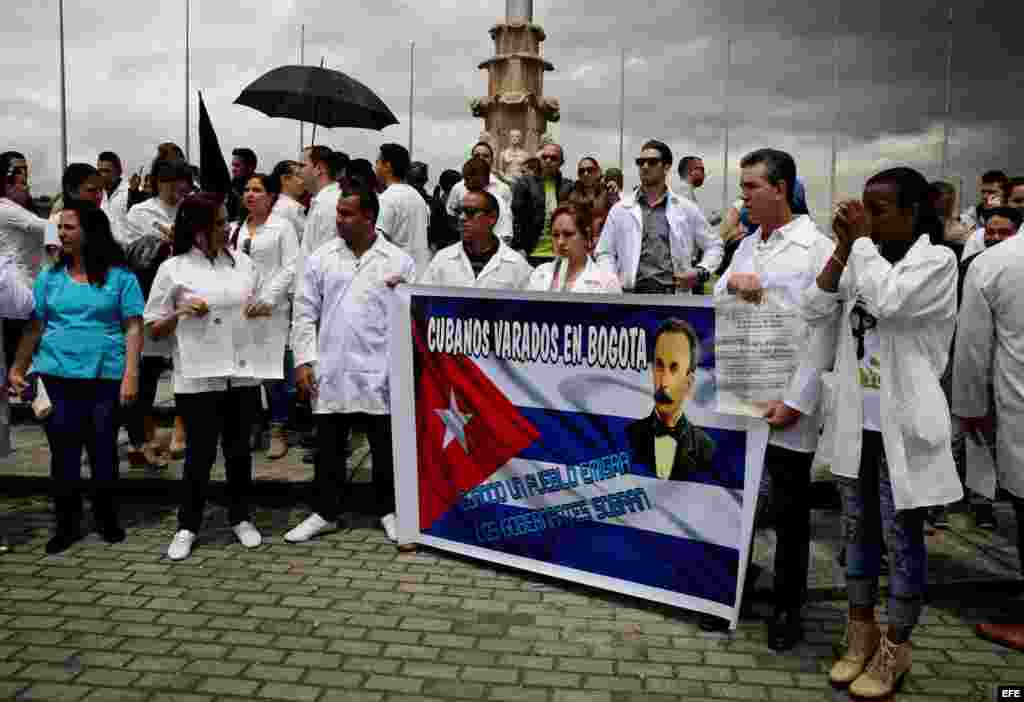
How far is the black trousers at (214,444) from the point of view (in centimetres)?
550

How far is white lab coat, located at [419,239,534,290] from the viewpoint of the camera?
5785 millimetres

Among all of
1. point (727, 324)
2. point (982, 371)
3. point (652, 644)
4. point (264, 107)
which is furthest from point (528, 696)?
point (264, 107)

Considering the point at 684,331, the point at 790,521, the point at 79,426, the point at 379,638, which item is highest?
the point at 684,331

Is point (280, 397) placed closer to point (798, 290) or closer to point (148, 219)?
point (148, 219)

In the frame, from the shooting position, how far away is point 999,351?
14.6ft

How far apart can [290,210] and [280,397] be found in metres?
1.70

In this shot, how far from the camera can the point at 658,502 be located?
450 centimetres

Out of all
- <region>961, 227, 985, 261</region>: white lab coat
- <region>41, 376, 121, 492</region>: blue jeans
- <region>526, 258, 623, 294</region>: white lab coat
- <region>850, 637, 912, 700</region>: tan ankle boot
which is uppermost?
<region>961, 227, 985, 261</region>: white lab coat

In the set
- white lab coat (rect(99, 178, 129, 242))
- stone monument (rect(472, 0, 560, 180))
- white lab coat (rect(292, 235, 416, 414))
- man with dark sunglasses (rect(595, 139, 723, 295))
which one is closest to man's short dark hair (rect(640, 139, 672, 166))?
man with dark sunglasses (rect(595, 139, 723, 295))

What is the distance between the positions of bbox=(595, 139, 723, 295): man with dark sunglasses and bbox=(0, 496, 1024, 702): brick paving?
2.83 m

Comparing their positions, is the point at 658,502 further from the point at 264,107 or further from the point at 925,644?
the point at 264,107

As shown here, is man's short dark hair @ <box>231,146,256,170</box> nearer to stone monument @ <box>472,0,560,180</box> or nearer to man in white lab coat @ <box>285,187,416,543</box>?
man in white lab coat @ <box>285,187,416,543</box>

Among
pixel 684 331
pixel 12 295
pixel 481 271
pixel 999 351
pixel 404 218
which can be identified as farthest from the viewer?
pixel 404 218

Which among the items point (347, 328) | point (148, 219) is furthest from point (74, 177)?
point (347, 328)
